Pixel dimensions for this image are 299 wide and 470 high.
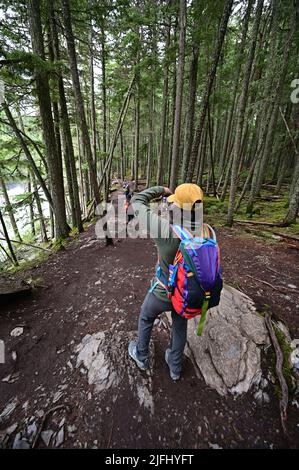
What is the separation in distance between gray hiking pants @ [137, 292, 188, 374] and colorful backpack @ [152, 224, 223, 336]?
1.40 ft

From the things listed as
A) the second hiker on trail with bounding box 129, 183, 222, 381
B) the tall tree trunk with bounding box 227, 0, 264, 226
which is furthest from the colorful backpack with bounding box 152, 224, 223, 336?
the tall tree trunk with bounding box 227, 0, 264, 226

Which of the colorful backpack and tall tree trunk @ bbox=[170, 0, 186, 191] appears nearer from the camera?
the colorful backpack

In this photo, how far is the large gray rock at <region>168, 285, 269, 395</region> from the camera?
2.67 metres

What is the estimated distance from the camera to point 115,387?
264cm

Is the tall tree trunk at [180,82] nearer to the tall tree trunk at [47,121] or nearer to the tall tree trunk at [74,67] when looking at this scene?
the tall tree trunk at [74,67]

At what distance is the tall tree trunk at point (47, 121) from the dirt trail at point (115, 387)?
3880 millimetres

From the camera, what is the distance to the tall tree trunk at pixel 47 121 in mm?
5742

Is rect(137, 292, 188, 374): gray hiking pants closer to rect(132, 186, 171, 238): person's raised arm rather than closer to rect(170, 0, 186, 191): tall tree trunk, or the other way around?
rect(132, 186, 171, 238): person's raised arm

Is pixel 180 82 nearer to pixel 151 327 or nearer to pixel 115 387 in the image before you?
pixel 151 327

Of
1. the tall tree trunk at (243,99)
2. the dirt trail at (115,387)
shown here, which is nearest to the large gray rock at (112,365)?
the dirt trail at (115,387)
